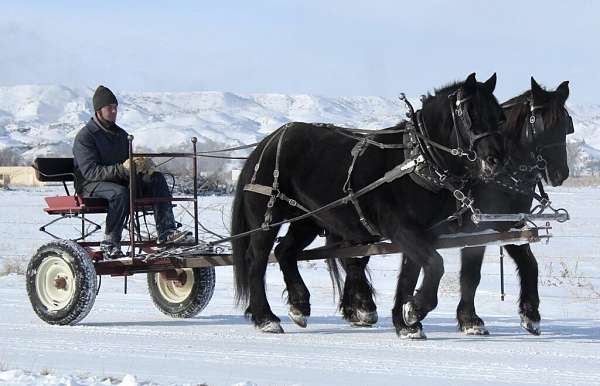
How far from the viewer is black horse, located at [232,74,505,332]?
8.81m

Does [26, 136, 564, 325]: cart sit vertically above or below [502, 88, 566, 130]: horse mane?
below

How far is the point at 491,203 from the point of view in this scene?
31.8 feet

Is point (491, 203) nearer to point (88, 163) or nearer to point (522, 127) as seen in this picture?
point (522, 127)

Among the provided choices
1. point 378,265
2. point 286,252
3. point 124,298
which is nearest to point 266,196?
point 286,252

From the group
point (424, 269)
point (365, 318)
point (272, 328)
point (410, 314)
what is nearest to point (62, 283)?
point (272, 328)

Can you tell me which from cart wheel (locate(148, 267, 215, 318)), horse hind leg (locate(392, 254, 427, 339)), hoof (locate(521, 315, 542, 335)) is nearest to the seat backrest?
cart wheel (locate(148, 267, 215, 318))

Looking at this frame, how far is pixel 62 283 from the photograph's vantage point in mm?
10570

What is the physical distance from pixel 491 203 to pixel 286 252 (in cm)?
216

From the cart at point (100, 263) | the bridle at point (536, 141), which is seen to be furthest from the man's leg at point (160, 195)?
the bridle at point (536, 141)

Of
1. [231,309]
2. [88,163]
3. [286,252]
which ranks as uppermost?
[88,163]

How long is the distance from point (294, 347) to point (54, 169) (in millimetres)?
3749

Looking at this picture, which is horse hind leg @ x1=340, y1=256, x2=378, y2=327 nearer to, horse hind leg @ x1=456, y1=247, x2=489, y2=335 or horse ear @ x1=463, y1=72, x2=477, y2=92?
horse hind leg @ x1=456, y1=247, x2=489, y2=335

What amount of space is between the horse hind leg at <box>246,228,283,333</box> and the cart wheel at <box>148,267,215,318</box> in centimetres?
114

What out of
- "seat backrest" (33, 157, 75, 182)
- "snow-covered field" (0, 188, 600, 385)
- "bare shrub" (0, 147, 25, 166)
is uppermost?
"bare shrub" (0, 147, 25, 166)
